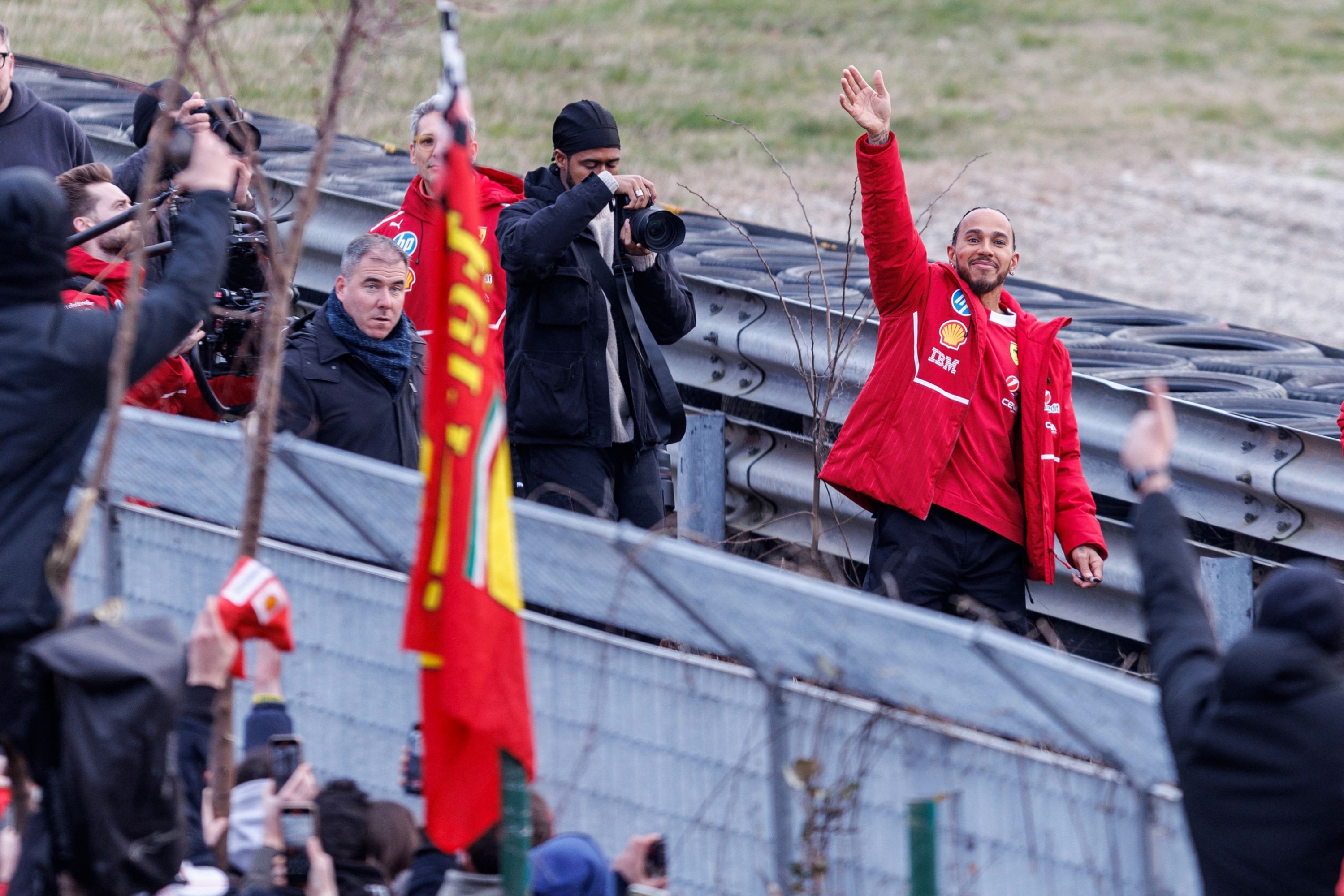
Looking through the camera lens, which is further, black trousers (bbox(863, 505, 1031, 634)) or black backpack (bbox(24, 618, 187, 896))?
black trousers (bbox(863, 505, 1031, 634))

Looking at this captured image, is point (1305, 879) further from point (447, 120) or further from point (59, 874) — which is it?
point (59, 874)

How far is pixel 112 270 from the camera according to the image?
5.46m

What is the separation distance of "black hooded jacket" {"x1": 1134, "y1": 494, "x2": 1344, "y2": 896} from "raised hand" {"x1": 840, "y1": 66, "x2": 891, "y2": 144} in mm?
2503

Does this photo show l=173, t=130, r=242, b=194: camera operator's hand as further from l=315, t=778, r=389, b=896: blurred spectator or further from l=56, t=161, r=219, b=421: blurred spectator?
l=56, t=161, r=219, b=421: blurred spectator

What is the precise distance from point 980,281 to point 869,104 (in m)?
0.67

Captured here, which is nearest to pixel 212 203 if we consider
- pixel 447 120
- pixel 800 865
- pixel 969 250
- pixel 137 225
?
pixel 137 225

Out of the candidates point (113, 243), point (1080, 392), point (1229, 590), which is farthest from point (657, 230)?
point (1229, 590)

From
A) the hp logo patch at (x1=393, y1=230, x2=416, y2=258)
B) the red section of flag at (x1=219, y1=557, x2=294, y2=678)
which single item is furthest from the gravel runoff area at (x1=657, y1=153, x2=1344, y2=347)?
the red section of flag at (x1=219, y1=557, x2=294, y2=678)

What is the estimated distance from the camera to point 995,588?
5598 millimetres

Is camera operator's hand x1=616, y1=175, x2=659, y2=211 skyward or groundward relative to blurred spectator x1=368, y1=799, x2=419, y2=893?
skyward

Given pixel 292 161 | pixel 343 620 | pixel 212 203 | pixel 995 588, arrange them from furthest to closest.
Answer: pixel 292 161
pixel 995 588
pixel 343 620
pixel 212 203

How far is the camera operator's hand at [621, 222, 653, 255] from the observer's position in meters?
5.68

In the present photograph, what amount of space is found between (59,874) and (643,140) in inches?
536

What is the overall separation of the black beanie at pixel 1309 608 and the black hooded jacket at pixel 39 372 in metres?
2.11
